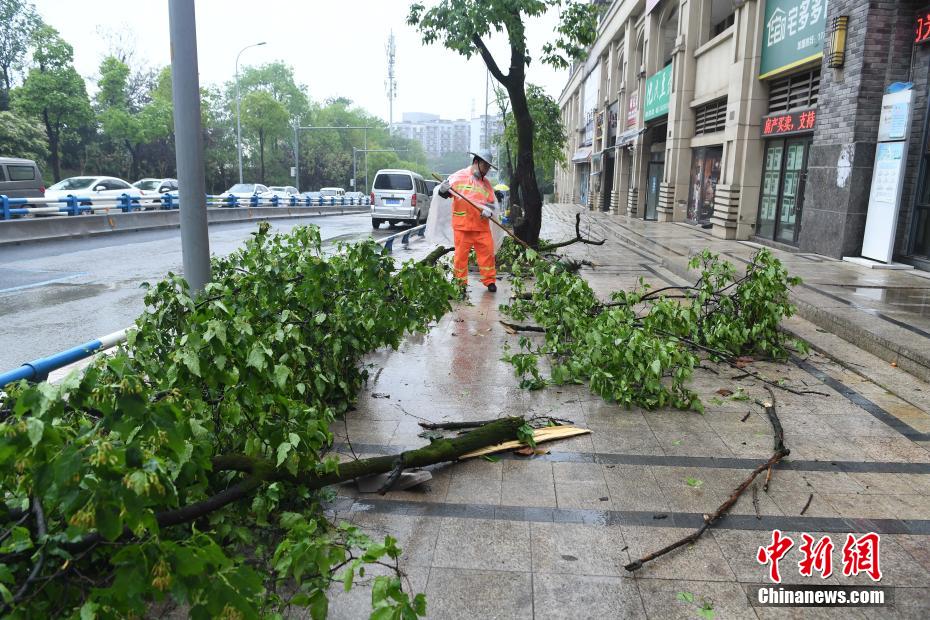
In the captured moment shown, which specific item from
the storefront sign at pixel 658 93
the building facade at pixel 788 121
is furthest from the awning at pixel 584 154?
the storefront sign at pixel 658 93

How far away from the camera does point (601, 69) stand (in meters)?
36.3

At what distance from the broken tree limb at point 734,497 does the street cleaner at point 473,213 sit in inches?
180

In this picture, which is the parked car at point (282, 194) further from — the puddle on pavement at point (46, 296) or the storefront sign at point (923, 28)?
the storefront sign at point (923, 28)

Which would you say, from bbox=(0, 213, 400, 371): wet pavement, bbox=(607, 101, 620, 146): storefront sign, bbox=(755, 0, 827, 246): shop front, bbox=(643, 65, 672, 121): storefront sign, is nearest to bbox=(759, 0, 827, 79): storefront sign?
bbox=(755, 0, 827, 246): shop front

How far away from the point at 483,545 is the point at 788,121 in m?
13.4

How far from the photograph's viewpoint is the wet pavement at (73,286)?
704cm

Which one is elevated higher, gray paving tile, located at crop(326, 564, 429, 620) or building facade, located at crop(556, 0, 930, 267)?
building facade, located at crop(556, 0, 930, 267)

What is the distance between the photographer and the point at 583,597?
262cm

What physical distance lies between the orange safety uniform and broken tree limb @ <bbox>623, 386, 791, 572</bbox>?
15.7ft

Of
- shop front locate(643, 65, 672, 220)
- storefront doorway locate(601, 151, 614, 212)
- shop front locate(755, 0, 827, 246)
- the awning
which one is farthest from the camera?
the awning

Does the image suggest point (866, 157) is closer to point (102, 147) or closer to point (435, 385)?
point (435, 385)

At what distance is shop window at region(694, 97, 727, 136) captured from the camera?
17.9 meters

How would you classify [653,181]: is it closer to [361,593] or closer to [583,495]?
[583,495]

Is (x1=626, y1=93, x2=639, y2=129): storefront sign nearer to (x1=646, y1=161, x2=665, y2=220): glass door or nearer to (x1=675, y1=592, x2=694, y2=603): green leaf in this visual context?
(x1=646, y1=161, x2=665, y2=220): glass door
